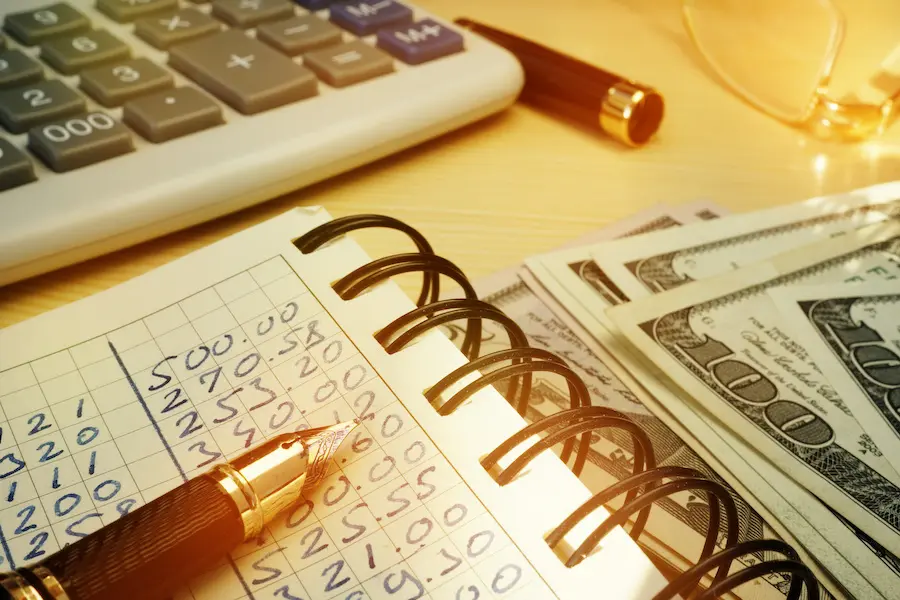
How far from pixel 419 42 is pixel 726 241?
26 cm

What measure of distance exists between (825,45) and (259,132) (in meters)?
0.54

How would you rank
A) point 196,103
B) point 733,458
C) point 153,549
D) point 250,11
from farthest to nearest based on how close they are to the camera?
point 250,11 → point 196,103 → point 733,458 → point 153,549

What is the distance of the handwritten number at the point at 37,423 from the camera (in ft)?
1.00

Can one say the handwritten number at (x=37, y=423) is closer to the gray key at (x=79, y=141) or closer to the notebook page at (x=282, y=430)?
the notebook page at (x=282, y=430)

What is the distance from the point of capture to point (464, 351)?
0.36m

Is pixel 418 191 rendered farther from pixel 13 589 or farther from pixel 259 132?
pixel 13 589

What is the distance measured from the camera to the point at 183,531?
9.8 inches

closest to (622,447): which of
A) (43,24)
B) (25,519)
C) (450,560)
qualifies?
(450,560)

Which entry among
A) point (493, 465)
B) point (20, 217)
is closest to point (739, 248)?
point (493, 465)

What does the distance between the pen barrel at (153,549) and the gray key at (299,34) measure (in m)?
0.38

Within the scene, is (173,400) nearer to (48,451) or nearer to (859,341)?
(48,451)

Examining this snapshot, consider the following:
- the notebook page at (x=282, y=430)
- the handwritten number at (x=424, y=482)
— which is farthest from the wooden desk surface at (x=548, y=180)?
the handwritten number at (x=424, y=482)

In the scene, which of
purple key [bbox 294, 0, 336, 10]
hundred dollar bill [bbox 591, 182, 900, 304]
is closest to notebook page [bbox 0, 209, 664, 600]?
hundred dollar bill [bbox 591, 182, 900, 304]

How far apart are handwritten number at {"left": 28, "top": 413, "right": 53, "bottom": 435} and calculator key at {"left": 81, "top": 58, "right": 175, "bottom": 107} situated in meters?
0.25
